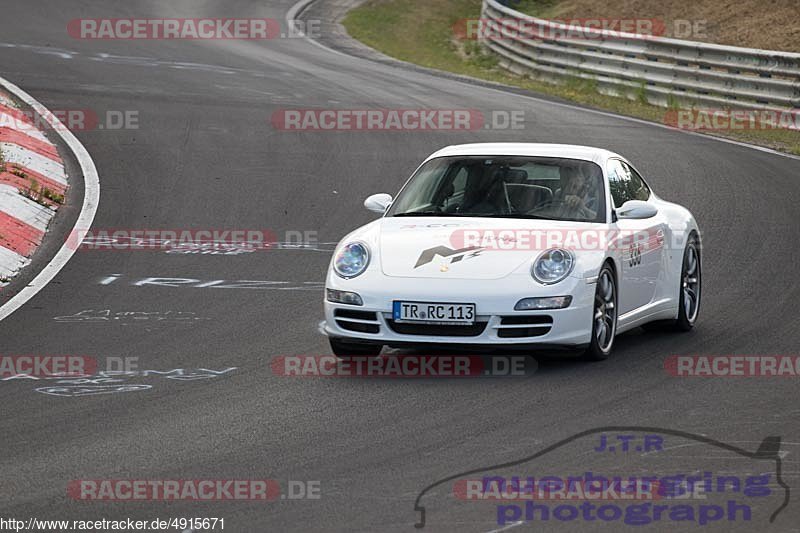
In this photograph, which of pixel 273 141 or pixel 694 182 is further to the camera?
pixel 273 141

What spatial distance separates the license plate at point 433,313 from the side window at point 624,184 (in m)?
1.81

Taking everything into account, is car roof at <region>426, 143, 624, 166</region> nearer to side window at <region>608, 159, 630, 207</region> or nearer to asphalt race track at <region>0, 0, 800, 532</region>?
side window at <region>608, 159, 630, 207</region>

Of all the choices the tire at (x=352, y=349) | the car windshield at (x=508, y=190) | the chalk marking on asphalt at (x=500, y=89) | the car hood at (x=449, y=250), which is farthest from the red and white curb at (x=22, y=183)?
the chalk marking on asphalt at (x=500, y=89)

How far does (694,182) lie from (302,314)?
736cm

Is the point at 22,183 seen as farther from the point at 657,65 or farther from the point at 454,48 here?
the point at 454,48

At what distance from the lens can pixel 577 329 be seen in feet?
27.8

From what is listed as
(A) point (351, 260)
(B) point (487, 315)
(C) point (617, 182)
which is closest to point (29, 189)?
(A) point (351, 260)

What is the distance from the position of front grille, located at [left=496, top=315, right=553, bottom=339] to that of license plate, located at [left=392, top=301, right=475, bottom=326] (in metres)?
0.20

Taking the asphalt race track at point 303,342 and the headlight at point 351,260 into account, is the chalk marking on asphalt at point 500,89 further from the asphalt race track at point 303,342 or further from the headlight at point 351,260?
the headlight at point 351,260

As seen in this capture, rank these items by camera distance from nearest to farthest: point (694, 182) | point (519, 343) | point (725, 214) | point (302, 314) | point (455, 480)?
point (455, 480)
point (519, 343)
point (302, 314)
point (725, 214)
point (694, 182)

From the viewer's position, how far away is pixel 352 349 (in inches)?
349

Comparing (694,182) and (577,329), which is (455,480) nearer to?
(577,329)

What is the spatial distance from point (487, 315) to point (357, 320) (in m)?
0.81

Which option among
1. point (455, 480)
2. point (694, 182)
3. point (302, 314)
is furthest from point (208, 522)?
point (694, 182)
